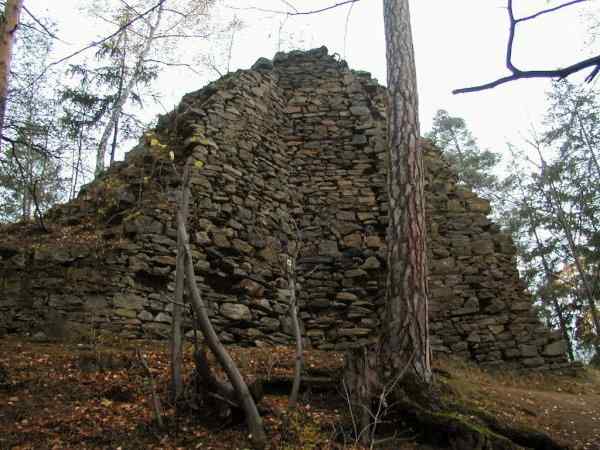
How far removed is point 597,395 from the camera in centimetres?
653

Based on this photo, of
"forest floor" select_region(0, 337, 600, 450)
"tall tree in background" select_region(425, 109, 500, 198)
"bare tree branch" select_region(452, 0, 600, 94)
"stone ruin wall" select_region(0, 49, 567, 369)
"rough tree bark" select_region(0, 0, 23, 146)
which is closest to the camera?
"bare tree branch" select_region(452, 0, 600, 94)

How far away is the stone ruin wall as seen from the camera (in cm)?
605

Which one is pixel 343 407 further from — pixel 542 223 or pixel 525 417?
pixel 542 223

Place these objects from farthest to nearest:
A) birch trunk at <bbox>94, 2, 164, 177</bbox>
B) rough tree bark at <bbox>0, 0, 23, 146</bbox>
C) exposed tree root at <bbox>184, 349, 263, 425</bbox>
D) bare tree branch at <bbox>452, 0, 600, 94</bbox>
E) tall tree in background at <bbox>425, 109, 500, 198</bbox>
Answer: tall tree in background at <bbox>425, 109, 500, 198</bbox> → birch trunk at <bbox>94, 2, 164, 177</bbox> → rough tree bark at <bbox>0, 0, 23, 146</bbox> → exposed tree root at <bbox>184, 349, 263, 425</bbox> → bare tree branch at <bbox>452, 0, 600, 94</bbox>

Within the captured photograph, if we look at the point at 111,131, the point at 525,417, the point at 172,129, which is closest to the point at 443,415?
the point at 525,417

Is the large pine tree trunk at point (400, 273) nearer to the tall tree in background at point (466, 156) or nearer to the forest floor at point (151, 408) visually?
the forest floor at point (151, 408)

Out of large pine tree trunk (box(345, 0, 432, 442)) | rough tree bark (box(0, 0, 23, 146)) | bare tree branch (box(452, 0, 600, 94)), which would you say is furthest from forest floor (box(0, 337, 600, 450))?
bare tree branch (box(452, 0, 600, 94))

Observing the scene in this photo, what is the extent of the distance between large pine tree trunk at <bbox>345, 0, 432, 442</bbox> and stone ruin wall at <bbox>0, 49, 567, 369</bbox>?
56.5 inches

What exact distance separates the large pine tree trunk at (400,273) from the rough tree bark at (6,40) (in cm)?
437

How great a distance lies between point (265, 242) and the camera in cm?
784

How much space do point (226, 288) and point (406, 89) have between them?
3822mm

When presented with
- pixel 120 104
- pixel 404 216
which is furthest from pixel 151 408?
pixel 120 104

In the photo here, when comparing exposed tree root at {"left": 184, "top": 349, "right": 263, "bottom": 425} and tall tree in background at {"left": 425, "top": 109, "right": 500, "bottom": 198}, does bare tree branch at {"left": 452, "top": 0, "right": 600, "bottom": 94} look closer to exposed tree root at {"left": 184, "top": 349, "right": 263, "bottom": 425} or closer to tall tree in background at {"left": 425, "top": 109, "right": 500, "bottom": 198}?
exposed tree root at {"left": 184, "top": 349, "right": 263, "bottom": 425}

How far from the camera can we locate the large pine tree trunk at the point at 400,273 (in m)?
4.22
